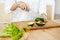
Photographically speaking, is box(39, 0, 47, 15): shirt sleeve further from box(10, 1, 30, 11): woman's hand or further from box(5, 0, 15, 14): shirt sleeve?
box(5, 0, 15, 14): shirt sleeve

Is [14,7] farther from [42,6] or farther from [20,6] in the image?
[42,6]

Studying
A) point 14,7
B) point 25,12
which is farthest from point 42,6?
point 14,7

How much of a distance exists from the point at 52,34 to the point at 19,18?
0.95m

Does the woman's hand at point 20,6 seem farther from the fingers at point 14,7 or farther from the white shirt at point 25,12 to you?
the white shirt at point 25,12

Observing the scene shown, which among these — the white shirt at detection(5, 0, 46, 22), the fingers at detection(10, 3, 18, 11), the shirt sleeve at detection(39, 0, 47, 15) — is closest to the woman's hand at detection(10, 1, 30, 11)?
the fingers at detection(10, 3, 18, 11)

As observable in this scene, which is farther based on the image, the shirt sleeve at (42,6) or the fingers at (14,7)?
the shirt sleeve at (42,6)

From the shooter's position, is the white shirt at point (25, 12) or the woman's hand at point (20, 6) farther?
the white shirt at point (25, 12)

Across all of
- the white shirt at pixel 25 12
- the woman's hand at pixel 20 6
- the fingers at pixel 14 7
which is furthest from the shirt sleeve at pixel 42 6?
the fingers at pixel 14 7

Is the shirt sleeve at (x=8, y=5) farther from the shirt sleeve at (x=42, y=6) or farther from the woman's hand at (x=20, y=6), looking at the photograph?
the shirt sleeve at (x=42, y=6)

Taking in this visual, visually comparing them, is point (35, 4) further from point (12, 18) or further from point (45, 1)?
point (12, 18)

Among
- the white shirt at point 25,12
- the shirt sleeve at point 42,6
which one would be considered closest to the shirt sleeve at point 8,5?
the white shirt at point 25,12

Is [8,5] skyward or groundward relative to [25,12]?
skyward

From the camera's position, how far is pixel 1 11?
7.39 ft

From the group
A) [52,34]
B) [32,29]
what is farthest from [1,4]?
[52,34]
